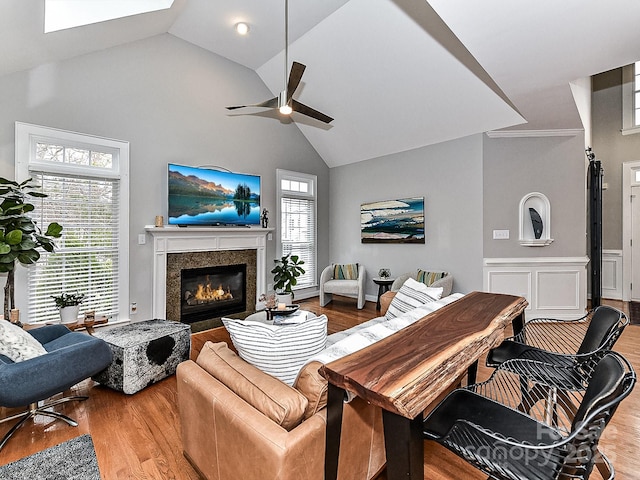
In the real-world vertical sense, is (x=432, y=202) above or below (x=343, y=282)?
above

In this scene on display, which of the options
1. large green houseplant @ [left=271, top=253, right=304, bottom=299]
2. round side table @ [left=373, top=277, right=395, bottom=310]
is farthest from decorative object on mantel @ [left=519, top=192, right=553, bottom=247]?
large green houseplant @ [left=271, top=253, right=304, bottom=299]

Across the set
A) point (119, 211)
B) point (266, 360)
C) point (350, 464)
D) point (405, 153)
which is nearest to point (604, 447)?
point (350, 464)

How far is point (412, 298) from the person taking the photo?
9.05 feet

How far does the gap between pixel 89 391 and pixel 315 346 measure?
7.51 feet

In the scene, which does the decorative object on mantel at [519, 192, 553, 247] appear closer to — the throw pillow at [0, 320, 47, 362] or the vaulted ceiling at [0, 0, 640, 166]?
the vaulted ceiling at [0, 0, 640, 166]

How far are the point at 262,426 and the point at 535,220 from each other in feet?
15.9

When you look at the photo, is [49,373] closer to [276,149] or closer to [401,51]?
[276,149]

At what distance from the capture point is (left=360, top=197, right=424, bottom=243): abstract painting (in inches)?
212

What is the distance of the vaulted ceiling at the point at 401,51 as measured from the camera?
7.76ft

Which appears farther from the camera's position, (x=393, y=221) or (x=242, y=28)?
(x=393, y=221)

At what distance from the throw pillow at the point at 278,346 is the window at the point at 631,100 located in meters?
7.42

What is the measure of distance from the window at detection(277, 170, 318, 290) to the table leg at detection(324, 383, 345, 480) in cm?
475

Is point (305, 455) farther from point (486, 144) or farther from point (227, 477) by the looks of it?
point (486, 144)

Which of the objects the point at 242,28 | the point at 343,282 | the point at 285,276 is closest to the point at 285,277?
the point at 285,276
